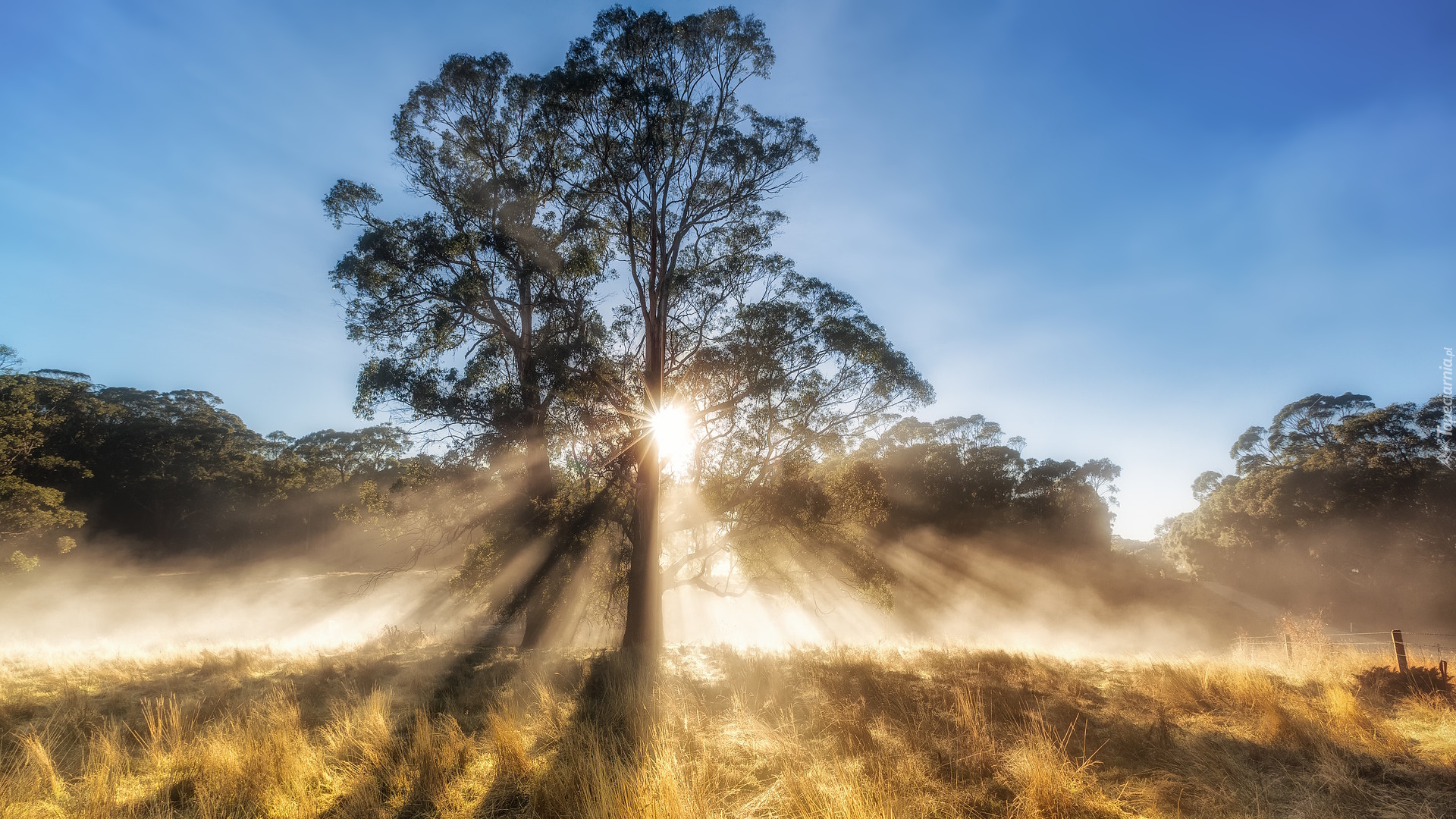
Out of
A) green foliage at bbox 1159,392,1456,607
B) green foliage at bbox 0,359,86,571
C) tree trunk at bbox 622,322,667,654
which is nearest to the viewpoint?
tree trunk at bbox 622,322,667,654

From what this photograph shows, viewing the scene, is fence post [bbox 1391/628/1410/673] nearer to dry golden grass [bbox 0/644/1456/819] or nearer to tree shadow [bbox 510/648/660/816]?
dry golden grass [bbox 0/644/1456/819]

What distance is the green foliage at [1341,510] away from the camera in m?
29.9

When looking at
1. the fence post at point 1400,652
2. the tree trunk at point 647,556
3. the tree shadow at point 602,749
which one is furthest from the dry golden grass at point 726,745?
the tree trunk at point 647,556

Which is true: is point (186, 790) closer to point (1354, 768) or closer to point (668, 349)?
point (1354, 768)

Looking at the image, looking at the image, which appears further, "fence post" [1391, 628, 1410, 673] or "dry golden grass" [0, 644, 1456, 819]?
"fence post" [1391, 628, 1410, 673]

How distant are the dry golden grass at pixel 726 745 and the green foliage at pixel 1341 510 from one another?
3582 centimetres

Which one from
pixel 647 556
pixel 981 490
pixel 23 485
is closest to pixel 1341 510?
pixel 981 490

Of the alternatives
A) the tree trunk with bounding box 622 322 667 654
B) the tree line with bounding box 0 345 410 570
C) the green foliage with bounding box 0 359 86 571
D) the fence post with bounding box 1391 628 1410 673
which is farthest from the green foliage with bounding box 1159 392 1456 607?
the green foliage with bounding box 0 359 86 571

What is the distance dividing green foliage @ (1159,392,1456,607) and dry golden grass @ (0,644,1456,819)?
35824 millimetres

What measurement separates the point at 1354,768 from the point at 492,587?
47.8 ft

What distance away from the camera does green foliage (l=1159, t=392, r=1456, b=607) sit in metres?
29.9

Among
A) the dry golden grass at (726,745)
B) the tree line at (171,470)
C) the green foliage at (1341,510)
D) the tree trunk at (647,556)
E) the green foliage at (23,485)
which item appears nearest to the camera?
the dry golden grass at (726,745)

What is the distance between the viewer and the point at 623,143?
43.8 ft

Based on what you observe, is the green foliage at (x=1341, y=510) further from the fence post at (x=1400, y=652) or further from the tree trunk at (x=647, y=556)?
the tree trunk at (x=647, y=556)
